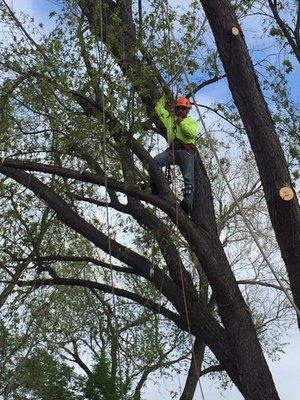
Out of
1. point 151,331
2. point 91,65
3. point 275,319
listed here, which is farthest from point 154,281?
point 275,319

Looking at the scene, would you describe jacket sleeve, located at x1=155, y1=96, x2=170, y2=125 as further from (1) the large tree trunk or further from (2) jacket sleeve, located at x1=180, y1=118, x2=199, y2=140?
(1) the large tree trunk

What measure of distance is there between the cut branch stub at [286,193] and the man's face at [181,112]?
9.07 ft

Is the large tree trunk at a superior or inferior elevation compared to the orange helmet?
inferior

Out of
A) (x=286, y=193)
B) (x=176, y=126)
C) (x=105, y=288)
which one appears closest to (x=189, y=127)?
(x=176, y=126)

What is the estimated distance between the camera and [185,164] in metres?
7.78

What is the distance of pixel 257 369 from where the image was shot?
22.9 feet

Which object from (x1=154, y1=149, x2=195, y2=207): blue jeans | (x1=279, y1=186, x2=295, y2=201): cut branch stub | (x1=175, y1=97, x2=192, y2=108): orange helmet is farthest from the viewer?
(x1=154, y1=149, x2=195, y2=207): blue jeans

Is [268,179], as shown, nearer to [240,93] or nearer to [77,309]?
[240,93]

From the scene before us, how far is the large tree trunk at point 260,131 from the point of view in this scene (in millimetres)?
4941

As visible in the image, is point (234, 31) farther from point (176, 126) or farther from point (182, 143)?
point (182, 143)

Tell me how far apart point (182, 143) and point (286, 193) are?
2952 millimetres

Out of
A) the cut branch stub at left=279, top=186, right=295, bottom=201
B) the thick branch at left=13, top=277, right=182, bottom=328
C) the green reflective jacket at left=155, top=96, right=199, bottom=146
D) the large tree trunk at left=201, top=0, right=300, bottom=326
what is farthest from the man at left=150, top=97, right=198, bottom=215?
the cut branch stub at left=279, top=186, right=295, bottom=201

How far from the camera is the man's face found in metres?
7.54

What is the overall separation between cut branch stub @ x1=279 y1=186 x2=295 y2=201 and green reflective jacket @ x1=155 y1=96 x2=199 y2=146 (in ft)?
8.69
